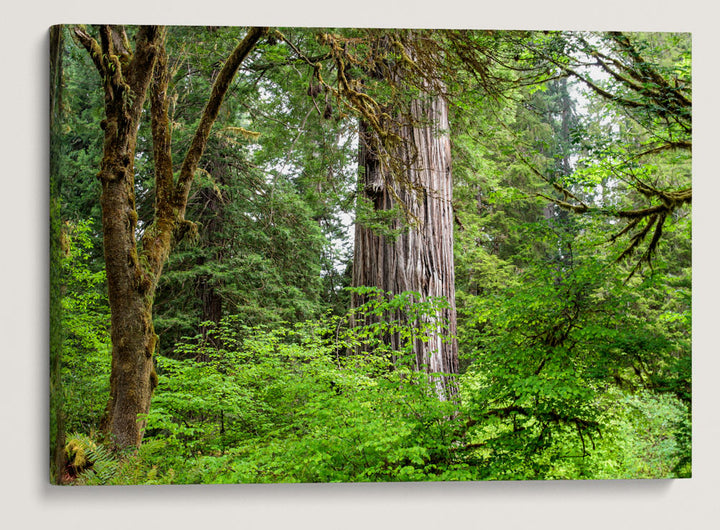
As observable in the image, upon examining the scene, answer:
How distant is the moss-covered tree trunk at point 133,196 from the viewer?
300cm

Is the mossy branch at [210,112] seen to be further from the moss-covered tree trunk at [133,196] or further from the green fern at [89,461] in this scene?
the green fern at [89,461]

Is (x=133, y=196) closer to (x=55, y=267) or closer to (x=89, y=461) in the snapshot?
(x=55, y=267)

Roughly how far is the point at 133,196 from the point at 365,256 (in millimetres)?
1405

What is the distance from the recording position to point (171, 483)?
2926mm

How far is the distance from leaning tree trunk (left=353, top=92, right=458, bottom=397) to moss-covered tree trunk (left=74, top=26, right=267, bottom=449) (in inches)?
41.3

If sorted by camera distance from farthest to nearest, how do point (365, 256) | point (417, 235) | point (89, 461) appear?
point (417, 235) < point (365, 256) < point (89, 461)

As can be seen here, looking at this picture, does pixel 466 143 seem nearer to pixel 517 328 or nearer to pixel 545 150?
pixel 545 150

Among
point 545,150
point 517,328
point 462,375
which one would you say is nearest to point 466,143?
point 545,150

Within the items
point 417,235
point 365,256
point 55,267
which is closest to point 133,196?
point 55,267

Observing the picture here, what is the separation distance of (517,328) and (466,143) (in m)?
1.22

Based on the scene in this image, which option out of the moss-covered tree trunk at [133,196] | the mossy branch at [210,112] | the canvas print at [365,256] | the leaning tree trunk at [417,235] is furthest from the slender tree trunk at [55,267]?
the leaning tree trunk at [417,235]

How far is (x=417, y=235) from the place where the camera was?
3.39 metres

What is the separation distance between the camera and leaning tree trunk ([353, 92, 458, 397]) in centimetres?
325

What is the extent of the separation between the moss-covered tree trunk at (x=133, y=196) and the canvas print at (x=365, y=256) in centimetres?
1
